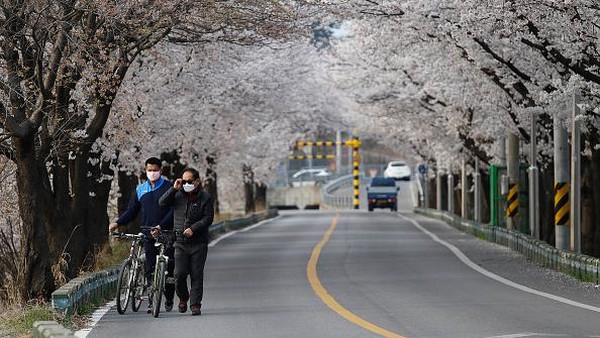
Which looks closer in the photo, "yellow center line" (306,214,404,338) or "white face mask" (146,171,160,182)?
"yellow center line" (306,214,404,338)

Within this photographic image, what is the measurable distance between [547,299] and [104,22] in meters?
7.80

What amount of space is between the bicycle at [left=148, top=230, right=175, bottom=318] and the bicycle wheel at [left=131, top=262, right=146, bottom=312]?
26 centimetres

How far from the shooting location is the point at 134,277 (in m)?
17.7

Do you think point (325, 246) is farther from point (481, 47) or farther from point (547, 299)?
point (547, 299)

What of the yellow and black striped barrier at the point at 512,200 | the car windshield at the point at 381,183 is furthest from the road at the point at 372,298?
the car windshield at the point at 381,183

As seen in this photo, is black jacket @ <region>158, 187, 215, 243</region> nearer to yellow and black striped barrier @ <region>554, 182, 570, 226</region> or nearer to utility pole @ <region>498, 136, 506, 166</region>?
yellow and black striped barrier @ <region>554, 182, 570, 226</region>

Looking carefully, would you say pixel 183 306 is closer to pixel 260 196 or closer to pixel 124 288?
pixel 124 288

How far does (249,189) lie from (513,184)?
38.1 m

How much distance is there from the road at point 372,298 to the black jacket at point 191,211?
1.03 m

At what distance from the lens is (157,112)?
35.2m

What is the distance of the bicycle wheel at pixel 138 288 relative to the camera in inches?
703

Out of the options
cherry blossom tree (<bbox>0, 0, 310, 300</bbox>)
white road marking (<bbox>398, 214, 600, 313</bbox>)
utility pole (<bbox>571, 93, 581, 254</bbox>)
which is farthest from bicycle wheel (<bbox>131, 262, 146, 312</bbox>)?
utility pole (<bbox>571, 93, 581, 254</bbox>)

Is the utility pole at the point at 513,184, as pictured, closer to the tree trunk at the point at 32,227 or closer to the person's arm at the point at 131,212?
the tree trunk at the point at 32,227

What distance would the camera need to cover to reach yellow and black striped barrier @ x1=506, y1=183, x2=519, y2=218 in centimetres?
3962
